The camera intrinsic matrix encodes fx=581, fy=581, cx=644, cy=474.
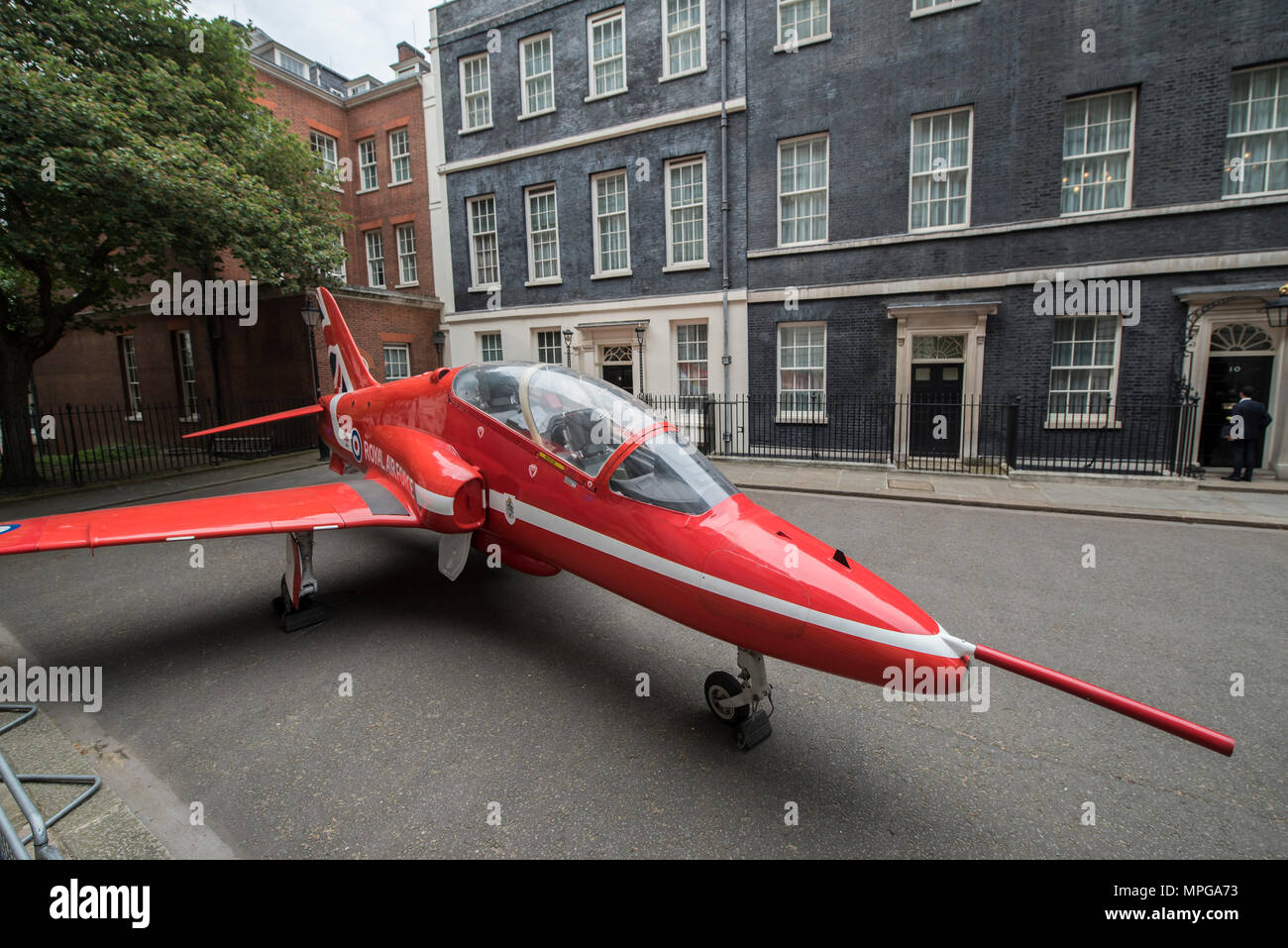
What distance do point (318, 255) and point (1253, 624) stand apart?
18.2 meters

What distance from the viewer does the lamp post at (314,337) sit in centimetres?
1638

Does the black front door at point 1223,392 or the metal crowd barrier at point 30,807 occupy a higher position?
the black front door at point 1223,392

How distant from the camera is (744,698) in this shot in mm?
3830

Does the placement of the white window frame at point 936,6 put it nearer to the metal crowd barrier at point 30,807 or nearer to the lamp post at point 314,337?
the lamp post at point 314,337

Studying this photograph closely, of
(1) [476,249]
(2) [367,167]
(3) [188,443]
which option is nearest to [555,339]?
(1) [476,249]

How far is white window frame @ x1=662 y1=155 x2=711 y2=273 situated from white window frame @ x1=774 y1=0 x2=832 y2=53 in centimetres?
318

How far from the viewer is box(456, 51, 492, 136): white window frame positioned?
757 inches

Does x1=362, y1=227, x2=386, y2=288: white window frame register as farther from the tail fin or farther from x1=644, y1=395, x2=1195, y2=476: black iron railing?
the tail fin

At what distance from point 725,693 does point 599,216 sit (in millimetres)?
17263

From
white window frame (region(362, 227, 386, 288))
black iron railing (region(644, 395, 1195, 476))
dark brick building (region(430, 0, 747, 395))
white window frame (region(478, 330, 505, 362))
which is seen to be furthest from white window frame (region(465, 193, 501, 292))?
black iron railing (region(644, 395, 1195, 476))

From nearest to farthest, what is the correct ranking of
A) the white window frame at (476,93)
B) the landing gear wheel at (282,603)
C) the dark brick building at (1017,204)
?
the landing gear wheel at (282,603), the dark brick building at (1017,204), the white window frame at (476,93)

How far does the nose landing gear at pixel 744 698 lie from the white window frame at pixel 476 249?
744 inches

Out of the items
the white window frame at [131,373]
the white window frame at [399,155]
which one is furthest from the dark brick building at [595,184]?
the white window frame at [131,373]

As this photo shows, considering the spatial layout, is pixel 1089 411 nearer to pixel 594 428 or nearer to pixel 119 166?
pixel 594 428
